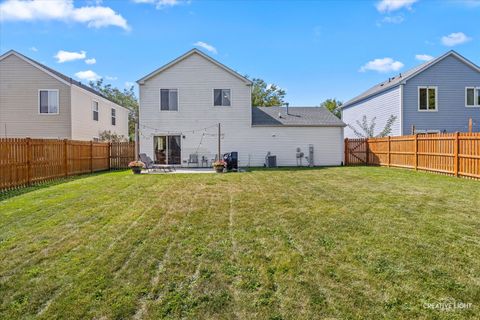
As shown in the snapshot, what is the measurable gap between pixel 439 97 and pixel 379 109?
3789 mm

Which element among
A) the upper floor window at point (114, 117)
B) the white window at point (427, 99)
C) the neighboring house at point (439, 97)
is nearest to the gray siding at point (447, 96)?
the neighboring house at point (439, 97)

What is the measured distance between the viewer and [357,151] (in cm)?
2064

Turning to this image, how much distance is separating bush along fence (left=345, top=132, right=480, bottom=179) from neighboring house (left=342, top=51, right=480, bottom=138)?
2607 mm

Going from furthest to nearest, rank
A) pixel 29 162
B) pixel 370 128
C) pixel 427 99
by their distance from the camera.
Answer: pixel 370 128
pixel 427 99
pixel 29 162

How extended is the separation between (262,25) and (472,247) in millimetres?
15698

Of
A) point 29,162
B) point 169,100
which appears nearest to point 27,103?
point 169,100

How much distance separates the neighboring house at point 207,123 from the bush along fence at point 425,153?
99.1 inches

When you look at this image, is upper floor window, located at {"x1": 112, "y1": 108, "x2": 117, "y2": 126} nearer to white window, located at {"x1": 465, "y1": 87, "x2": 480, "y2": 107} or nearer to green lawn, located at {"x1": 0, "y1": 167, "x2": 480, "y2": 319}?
green lawn, located at {"x1": 0, "y1": 167, "x2": 480, "y2": 319}

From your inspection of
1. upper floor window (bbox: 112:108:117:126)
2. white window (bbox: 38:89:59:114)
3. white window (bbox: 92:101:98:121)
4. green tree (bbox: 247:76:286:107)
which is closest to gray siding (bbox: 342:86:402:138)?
green tree (bbox: 247:76:286:107)

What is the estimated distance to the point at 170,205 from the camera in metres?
7.13

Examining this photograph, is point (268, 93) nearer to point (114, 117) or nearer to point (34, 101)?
point (114, 117)

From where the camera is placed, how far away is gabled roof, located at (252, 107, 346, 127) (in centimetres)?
1905

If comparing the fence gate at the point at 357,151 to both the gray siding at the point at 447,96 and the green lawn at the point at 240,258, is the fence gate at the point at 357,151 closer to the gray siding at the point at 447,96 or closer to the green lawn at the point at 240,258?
the gray siding at the point at 447,96

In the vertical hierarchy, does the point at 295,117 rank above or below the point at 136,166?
above
